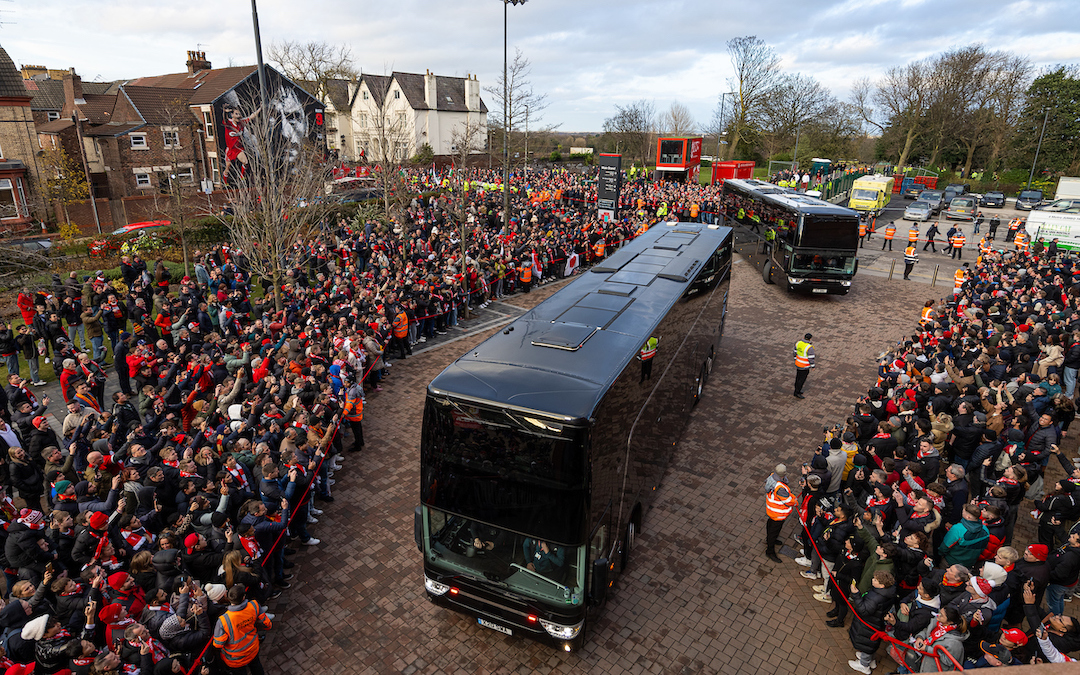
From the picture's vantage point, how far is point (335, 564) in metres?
7.96

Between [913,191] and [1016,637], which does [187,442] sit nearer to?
[1016,637]

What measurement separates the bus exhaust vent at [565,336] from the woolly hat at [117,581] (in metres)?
4.97

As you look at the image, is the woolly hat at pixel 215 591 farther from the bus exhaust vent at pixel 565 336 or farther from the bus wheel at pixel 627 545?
the bus wheel at pixel 627 545

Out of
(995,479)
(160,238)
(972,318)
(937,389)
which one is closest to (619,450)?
(995,479)

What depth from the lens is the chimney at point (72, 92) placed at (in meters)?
35.6

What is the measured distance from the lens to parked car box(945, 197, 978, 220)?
3719 cm

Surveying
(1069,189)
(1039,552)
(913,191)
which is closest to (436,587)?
(1039,552)

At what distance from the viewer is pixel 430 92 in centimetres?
6019

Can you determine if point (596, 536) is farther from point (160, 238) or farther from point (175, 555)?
point (160, 238)

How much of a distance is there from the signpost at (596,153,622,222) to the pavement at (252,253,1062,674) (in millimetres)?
14760

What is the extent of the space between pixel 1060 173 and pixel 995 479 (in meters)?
59.7

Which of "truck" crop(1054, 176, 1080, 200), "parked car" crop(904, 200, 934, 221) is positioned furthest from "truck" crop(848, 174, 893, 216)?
"truck" crop(1054, 176, 1080, 200)

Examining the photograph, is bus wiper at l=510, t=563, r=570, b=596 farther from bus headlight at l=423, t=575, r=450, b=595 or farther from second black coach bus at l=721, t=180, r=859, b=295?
second black coach bus at l=721, t=180, r=859, b=295

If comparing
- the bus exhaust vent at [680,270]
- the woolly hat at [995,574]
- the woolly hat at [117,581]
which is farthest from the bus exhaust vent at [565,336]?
the woolly hat at [117,581]
